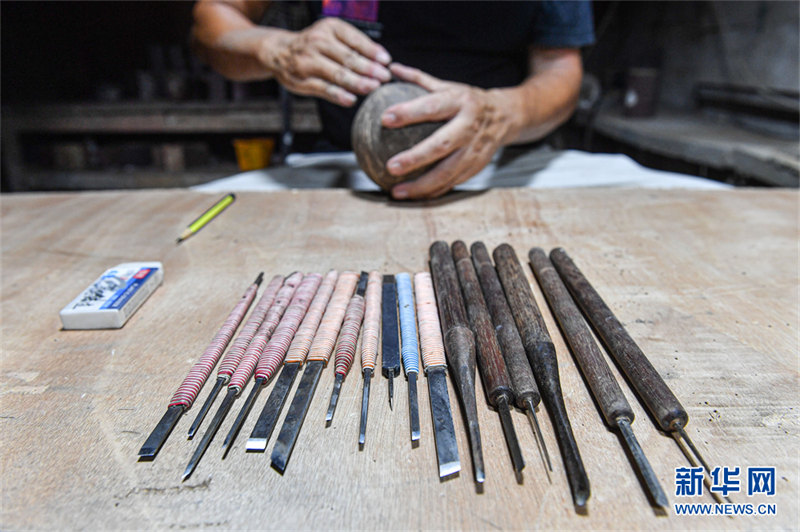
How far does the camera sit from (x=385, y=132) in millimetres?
1118

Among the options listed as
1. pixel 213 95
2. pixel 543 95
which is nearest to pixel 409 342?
pixel 543 95

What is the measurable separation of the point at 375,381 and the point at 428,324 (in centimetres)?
11

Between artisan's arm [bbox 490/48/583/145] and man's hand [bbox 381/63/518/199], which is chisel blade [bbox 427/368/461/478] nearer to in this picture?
man's hand [bbox 381/63/518/199]

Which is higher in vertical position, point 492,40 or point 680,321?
point 492,40

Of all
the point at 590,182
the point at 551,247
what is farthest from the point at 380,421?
the point at 590,182

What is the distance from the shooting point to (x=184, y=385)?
0.57 meters

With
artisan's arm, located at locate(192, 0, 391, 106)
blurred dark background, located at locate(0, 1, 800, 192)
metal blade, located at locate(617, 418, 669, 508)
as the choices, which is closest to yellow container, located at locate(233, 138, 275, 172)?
blurred dark background, located at locate(0, 1, 800, 192)

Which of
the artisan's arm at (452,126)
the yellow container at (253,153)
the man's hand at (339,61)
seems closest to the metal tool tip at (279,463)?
the artisan's arm at (452,126)

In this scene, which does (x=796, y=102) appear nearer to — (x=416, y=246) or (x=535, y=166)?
(x=535, y=166)

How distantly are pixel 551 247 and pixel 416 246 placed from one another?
263mm

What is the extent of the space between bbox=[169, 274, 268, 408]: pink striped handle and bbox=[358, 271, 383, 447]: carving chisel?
7.2 inches

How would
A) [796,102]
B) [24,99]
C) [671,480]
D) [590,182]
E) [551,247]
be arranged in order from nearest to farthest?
[671,480], [551,247], [590,182], [796,102], [24,99]

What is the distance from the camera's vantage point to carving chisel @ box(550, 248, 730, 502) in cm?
51

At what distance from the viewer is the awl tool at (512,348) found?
0.52 metres
